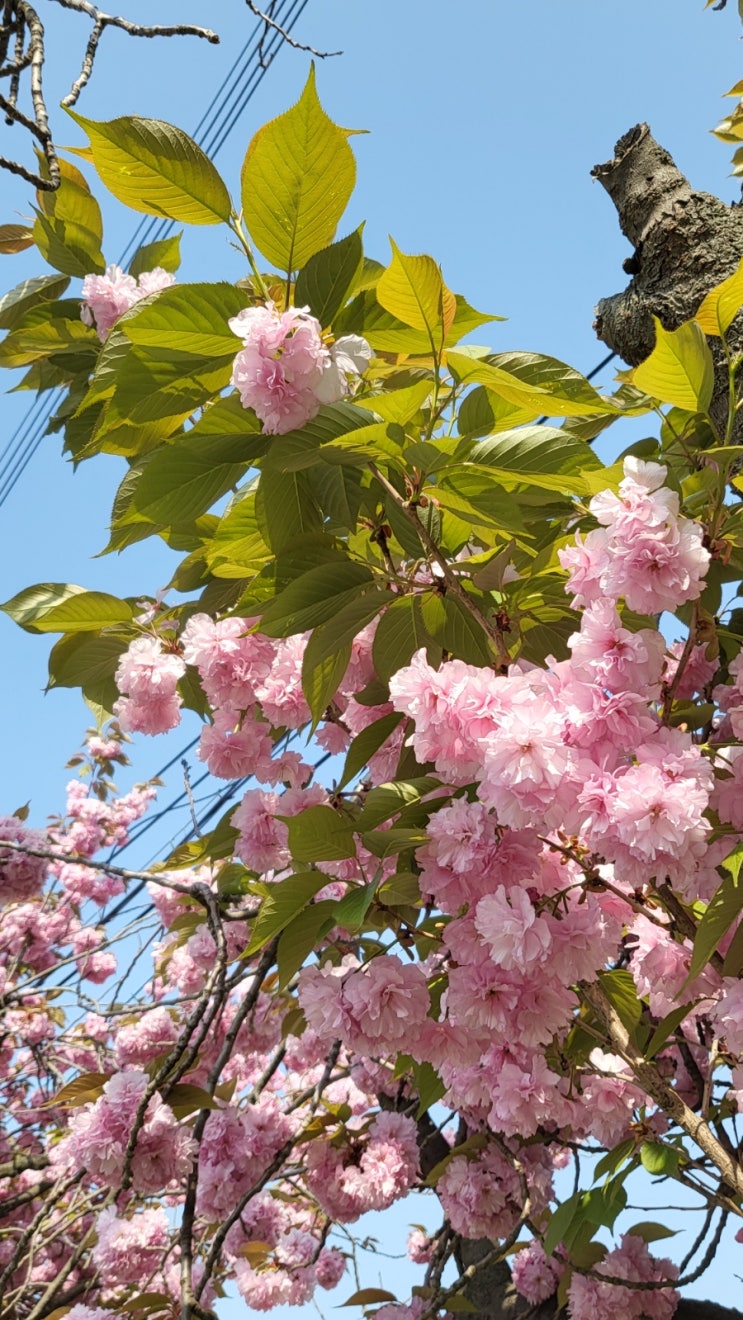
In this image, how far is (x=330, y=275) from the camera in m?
1.08

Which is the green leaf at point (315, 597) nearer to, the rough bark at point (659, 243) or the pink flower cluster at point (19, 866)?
the rough bark at point (659, 243)

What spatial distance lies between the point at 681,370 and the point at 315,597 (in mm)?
491

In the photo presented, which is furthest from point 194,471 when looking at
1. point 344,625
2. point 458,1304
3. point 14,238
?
point 458,1304

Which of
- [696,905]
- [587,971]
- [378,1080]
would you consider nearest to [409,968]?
[587,971]

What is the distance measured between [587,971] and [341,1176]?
1.87m

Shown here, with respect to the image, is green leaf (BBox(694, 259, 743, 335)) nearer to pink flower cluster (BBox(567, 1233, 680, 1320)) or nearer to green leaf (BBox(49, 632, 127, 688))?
green leaf (BBox(49, 632, 127, 688))

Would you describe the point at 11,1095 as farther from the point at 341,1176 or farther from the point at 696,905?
the point at 696,905

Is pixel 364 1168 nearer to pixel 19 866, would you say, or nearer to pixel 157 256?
pixel 19 866

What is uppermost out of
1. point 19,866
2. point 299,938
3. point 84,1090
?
point 19,866

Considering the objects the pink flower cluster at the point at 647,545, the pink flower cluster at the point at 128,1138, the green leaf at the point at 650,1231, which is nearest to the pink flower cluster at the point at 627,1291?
the green leaf at the point at 650,1231

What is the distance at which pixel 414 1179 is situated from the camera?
8.48 feet

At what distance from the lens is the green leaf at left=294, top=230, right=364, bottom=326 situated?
3.50 ft

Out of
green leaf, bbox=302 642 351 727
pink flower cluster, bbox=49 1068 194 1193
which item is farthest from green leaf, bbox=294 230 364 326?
pink flower cluster, bbox=49 1068 194 1193

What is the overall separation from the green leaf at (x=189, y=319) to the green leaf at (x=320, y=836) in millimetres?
570
